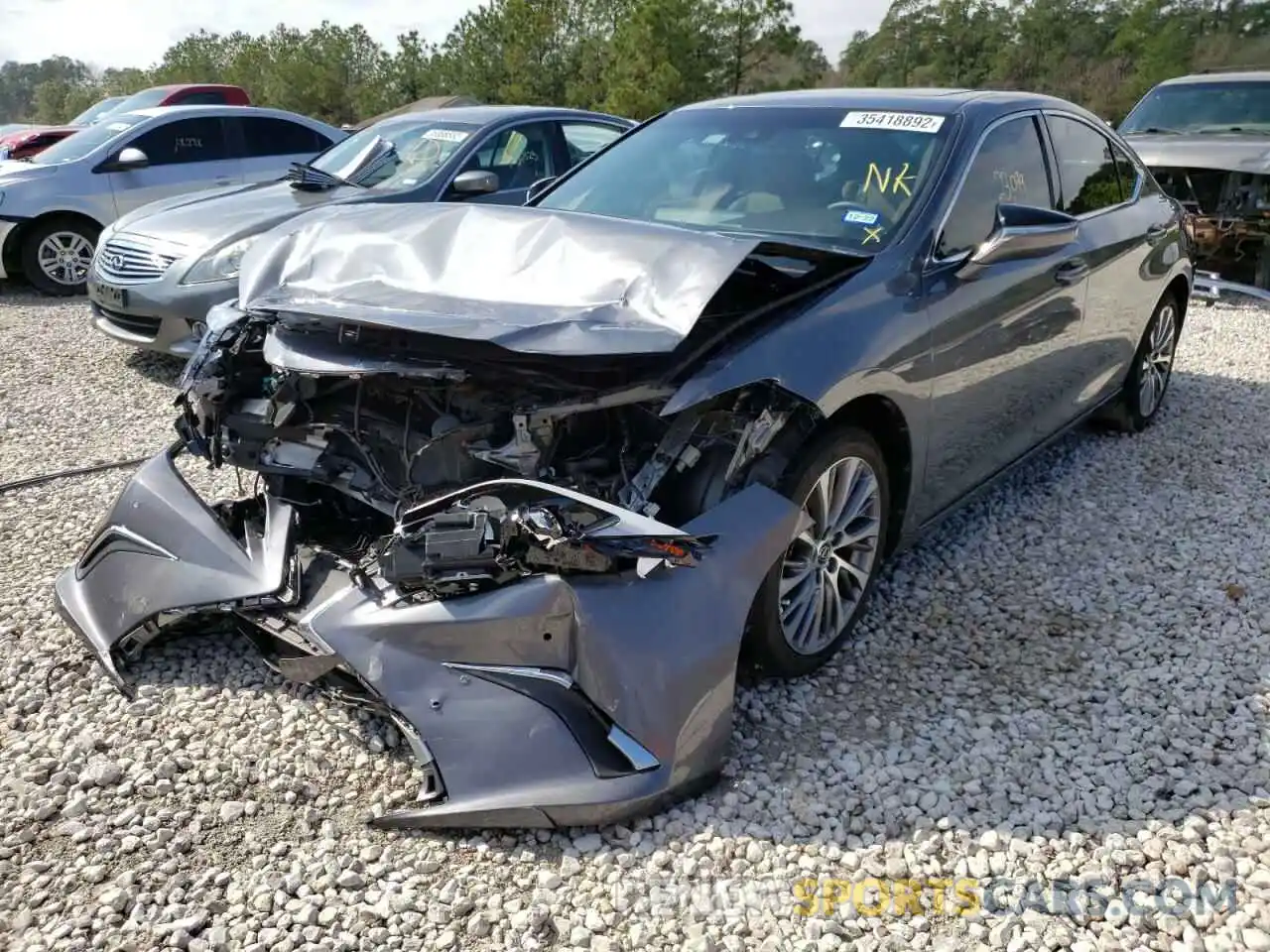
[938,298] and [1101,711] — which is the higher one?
[938,298]

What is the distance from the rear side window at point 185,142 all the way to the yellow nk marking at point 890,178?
8.53 metres

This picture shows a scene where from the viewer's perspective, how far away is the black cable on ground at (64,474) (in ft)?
15.7

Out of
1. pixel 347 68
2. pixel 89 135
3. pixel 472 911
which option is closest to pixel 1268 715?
pixel 472 911

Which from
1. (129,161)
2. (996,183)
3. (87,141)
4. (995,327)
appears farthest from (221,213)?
(995,327)

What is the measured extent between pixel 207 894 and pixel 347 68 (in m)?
48.1

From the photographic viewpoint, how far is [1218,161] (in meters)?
8.77

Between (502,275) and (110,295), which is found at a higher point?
(502,275)

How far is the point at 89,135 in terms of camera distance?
33.7 ft

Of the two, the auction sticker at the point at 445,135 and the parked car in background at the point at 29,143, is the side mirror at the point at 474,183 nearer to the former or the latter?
the auction sticker at the point at 445,135

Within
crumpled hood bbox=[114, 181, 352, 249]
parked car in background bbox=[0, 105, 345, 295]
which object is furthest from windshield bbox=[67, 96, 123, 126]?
crumpled hood bbox=[114, 181, 352, 249]

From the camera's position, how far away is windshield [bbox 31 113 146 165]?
32.3 feet

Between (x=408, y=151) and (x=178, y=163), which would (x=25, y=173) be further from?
(x=408, y=151)

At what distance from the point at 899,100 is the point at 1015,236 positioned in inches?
32.9

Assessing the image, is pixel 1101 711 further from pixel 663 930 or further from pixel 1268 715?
pixel 663 930
